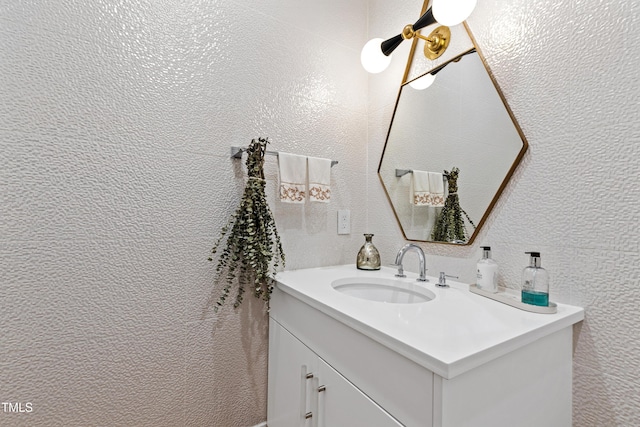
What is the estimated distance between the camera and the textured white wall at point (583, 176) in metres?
0.72

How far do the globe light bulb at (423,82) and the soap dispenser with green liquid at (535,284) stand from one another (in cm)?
81

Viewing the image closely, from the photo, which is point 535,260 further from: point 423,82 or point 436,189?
point 423,82

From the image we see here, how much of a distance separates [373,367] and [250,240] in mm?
610

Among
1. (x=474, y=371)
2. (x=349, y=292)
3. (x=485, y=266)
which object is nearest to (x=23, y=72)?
(x=349, y=292)

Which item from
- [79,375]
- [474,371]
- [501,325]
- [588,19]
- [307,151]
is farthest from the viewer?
[307,151]

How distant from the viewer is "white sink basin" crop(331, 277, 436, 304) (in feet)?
3.68

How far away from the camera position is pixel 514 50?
95 cm

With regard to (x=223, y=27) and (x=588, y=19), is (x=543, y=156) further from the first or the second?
(x=223, y=27)

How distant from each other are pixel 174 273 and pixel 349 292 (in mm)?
689

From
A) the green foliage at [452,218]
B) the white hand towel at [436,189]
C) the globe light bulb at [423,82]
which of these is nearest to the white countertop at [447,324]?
the green foliage at [452,218]

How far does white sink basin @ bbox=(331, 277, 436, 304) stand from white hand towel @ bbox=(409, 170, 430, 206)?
36cm

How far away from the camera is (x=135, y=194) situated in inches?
40.3

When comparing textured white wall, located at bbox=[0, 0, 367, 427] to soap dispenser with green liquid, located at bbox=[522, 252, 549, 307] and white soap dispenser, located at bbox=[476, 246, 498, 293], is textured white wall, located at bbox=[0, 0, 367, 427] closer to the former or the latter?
white soap dispenser, located at bbox=[476, 246, 498, 293]

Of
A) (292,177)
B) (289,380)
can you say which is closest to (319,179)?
(292,177)
